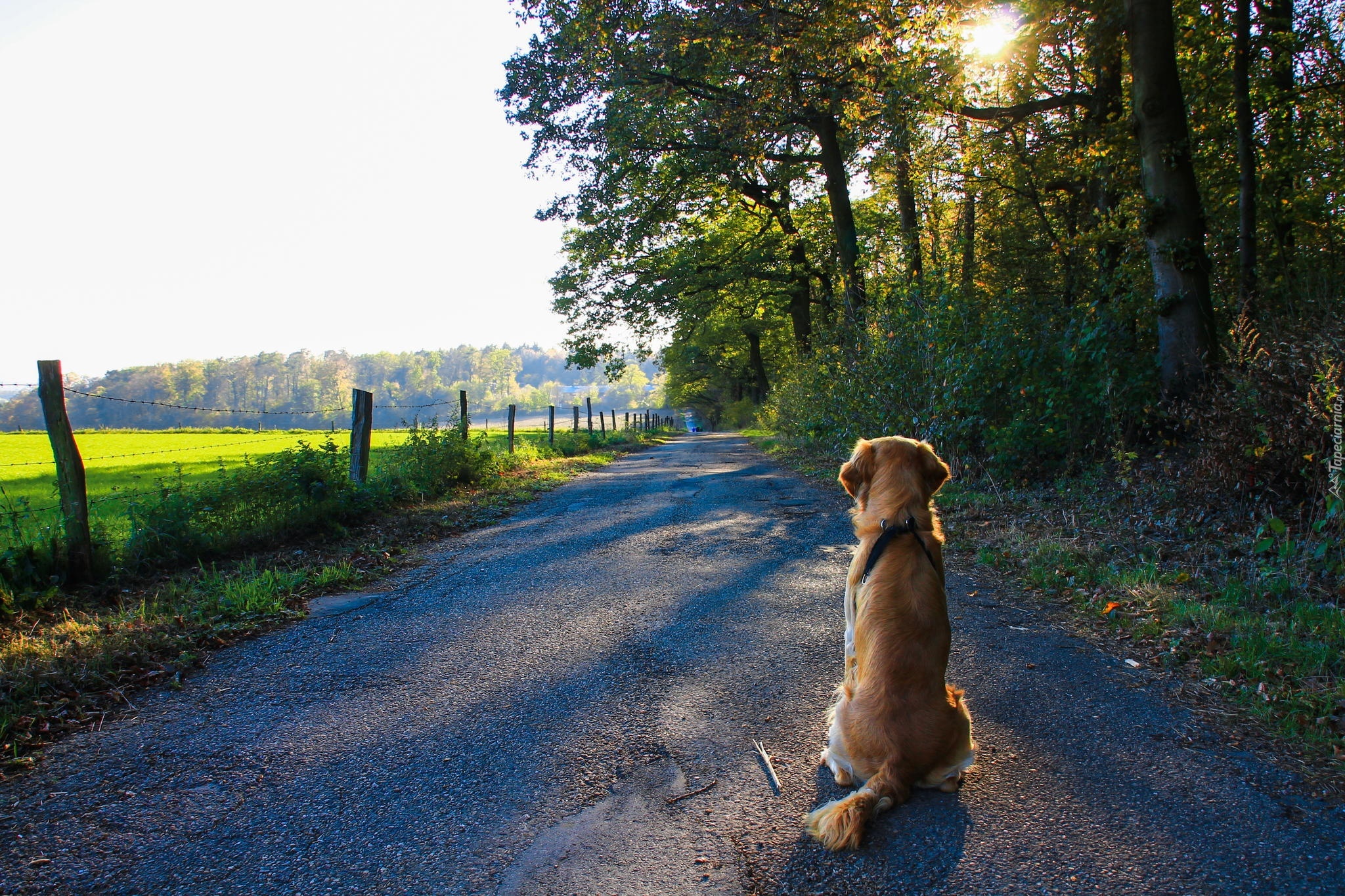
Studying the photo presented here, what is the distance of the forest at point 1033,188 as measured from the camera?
27.4 ft

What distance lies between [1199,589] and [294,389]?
13765 cm

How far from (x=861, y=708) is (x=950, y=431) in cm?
780

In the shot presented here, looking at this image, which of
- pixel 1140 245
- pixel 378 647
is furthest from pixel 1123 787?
pixel 1140 245

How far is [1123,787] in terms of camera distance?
2875 mm

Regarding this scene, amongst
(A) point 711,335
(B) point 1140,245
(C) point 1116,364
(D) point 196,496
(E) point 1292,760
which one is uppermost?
(A) point 711,335

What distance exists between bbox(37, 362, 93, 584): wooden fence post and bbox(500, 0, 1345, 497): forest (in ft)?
31.0

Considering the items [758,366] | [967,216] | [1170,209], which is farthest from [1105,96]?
[758,366]

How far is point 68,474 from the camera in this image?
5875mm

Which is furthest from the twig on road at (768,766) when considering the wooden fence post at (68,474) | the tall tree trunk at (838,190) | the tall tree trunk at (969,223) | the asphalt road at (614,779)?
the tall tree trunk at (838,190)

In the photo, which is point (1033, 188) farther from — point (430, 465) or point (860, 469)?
point (860, 469)

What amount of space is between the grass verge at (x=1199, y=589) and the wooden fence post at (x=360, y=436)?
7696 mm

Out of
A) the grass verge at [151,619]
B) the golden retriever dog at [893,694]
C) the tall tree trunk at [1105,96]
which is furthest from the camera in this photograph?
the tall tree trunk at [1105,96]

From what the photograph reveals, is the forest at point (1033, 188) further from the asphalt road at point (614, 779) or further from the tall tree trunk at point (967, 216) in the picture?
the asphalt road at point (614, 779)

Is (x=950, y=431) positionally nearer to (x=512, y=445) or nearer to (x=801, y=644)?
(x=801, y=644)
